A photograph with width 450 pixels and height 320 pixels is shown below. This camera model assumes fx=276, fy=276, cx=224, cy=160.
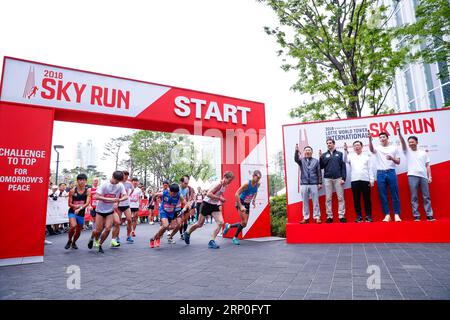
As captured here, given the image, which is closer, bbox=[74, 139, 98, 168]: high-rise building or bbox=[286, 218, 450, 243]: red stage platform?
bbox=[286, 218, 450, 243]: red stage platform

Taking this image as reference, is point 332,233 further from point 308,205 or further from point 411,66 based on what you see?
point 411,66

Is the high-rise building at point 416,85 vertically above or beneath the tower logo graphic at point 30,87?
above

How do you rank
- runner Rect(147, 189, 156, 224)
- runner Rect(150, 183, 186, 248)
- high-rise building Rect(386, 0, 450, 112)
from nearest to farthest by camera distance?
1. runner Rect(150, 183, 186, 248)
2. runner Rect(147, 189, 156, 224)
3. high-rise building Rect(386, 0, 450, 112)

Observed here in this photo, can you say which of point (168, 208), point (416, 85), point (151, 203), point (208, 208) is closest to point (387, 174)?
point (208, 208)

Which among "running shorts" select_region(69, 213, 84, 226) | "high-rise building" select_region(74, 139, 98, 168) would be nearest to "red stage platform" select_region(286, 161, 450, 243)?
"running shorts" select_region(69, 213, 84, 226)

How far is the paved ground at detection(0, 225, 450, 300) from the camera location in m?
3.29

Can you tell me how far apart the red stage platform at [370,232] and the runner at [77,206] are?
18.5ft

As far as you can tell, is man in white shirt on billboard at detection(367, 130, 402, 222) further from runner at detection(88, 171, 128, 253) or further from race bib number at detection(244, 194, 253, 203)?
runner at detection(88, 171, 128, 253)

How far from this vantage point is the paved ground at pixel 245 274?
3285mm

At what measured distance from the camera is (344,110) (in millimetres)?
13164

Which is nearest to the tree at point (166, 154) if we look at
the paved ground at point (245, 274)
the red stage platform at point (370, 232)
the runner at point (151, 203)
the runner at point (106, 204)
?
the runner at point (151, 203)

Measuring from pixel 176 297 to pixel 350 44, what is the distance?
12.8 metres

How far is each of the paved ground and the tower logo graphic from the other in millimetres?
3887

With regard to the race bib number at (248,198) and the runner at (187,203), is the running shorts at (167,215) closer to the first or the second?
the runner at (187,203)
